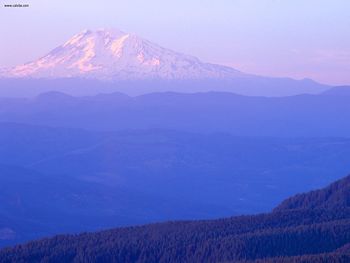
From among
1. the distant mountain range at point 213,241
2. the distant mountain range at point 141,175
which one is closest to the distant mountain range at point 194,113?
the distant mountain range at point 141,175

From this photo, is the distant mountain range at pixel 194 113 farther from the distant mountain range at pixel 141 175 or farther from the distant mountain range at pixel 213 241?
the distant mountain range at pixel 213 241

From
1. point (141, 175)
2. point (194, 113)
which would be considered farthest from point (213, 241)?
point (194, 113)

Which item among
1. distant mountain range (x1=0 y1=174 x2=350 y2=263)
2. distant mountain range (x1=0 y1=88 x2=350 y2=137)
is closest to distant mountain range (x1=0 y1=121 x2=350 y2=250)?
distant mountain range (x1=0 y1=88 x2=350 y2=137)

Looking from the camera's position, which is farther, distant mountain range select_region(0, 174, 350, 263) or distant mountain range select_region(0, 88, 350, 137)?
distant mountain range select_region(0, 88, 350, 137)

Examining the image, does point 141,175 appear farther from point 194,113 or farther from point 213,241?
point 213,241

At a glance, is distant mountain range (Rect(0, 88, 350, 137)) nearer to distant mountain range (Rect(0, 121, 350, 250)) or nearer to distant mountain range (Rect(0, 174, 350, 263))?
distant mountain range (Rect(0, 121, 350, 250))

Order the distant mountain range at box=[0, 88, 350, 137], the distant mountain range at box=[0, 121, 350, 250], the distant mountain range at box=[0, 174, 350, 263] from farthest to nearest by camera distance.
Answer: the distant mountain range at box=[0, 88, 350, 137] < the distant mountain range at box=[0, 121, 350, 250] < the distant mountain range at box=[0, 174, 350, 263]


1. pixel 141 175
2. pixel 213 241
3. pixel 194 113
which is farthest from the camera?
pixel 194 113

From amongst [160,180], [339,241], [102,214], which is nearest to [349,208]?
[339,241]

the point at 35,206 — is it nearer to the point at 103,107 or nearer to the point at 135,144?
the point at 135,144
